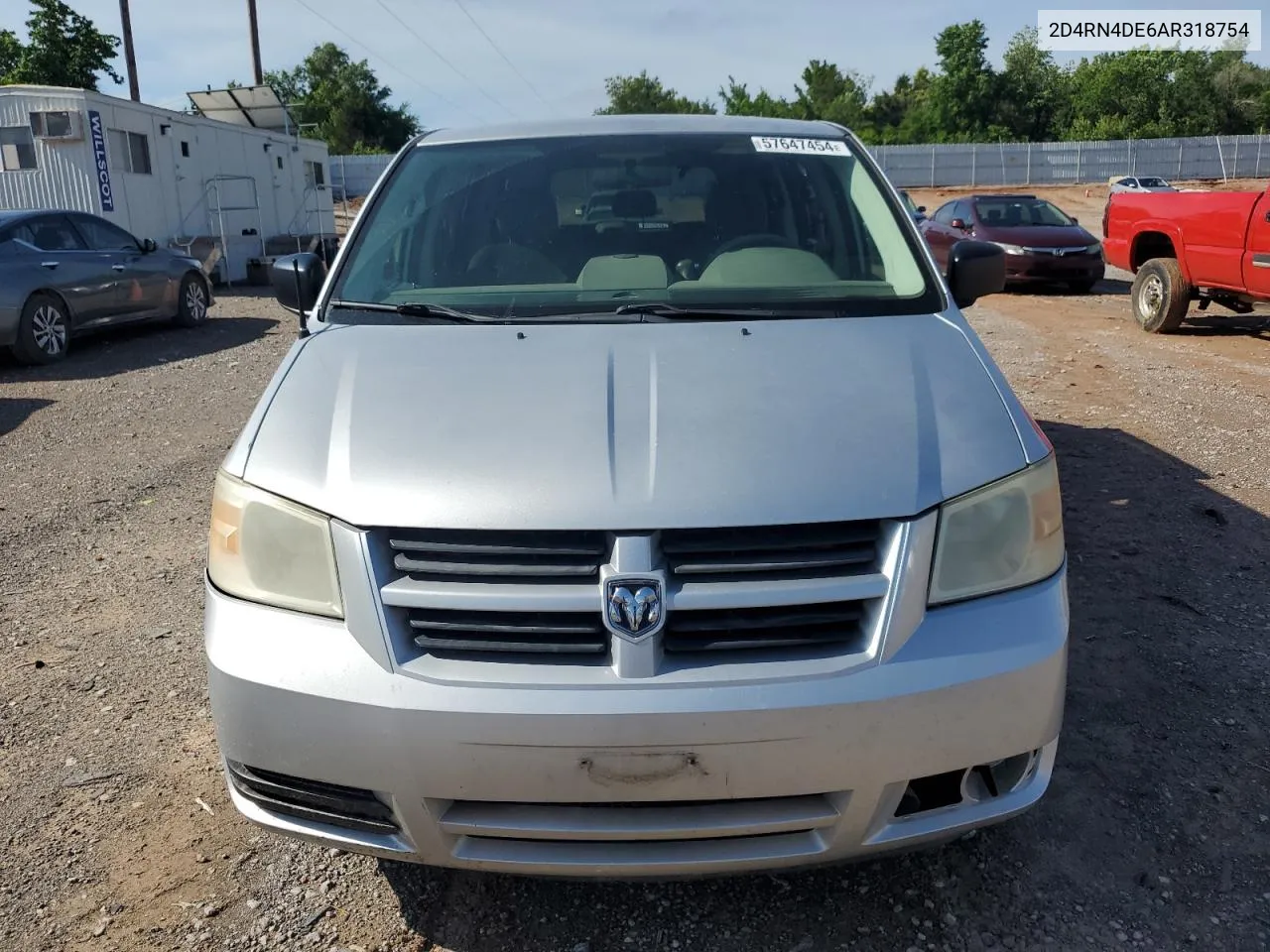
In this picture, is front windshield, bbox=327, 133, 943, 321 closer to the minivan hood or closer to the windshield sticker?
the windshield sticker

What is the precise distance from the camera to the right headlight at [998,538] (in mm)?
2105

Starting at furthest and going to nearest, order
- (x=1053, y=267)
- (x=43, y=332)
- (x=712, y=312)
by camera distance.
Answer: (x=1053, y=267)
(x=43, y=332)
(x=712, y=312)

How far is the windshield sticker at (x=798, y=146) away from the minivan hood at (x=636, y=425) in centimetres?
104

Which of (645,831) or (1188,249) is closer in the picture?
(645,831)

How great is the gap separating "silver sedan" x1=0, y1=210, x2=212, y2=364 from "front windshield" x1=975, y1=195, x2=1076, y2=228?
1160cm

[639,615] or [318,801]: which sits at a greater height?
[639,615]

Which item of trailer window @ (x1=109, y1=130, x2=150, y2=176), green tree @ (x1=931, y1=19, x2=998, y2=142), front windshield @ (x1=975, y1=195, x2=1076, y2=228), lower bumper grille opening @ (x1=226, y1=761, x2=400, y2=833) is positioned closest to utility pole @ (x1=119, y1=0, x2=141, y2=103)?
trailer window @ (x1=109, y1=130, x2=150, y2=176)

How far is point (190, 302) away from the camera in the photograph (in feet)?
40.9

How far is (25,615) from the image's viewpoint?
165 inches

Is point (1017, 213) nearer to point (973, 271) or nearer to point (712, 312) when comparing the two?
point (973, 271)

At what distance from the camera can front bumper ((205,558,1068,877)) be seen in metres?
1.92

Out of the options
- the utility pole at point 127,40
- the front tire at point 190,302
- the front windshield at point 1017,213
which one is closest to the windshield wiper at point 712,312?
the front tire at point 190,302

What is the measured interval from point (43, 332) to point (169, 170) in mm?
8406

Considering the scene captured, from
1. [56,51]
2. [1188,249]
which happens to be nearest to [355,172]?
[56,51]
